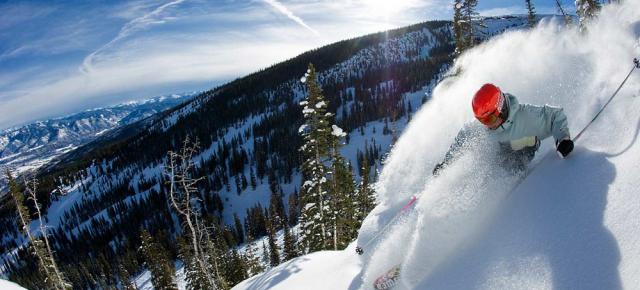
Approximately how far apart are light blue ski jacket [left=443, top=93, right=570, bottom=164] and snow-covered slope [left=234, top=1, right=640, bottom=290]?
13.3 inches

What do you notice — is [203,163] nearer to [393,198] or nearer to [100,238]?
[100,238]

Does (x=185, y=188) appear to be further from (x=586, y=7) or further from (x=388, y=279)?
(x=586, y=7)

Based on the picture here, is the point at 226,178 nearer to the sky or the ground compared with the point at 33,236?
nearer to the ground

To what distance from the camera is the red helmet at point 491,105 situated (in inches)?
190

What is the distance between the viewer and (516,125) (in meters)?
4.97

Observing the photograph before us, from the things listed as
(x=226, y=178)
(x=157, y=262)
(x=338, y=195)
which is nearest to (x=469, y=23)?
(x=338, y=195)

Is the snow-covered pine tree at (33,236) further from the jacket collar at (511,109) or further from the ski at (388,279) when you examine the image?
the jacket collar at (511,109)

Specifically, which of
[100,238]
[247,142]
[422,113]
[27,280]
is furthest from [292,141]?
[422,113]

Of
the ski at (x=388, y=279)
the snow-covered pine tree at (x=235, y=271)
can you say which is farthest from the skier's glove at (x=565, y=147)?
the snow-covered pine tree at (x=235, y=271)

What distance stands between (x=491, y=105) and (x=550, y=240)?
183cm

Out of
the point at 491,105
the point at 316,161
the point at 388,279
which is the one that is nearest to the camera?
the point at 491,105

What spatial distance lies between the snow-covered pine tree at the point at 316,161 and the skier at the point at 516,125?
51.5 ft

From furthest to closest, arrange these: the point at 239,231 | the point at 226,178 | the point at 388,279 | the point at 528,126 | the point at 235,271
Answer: the point at 226,178, the point at 239,231, the point at 235,271, the point at 388,279, the point at 528,126

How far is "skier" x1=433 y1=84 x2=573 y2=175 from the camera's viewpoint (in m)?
4.76
